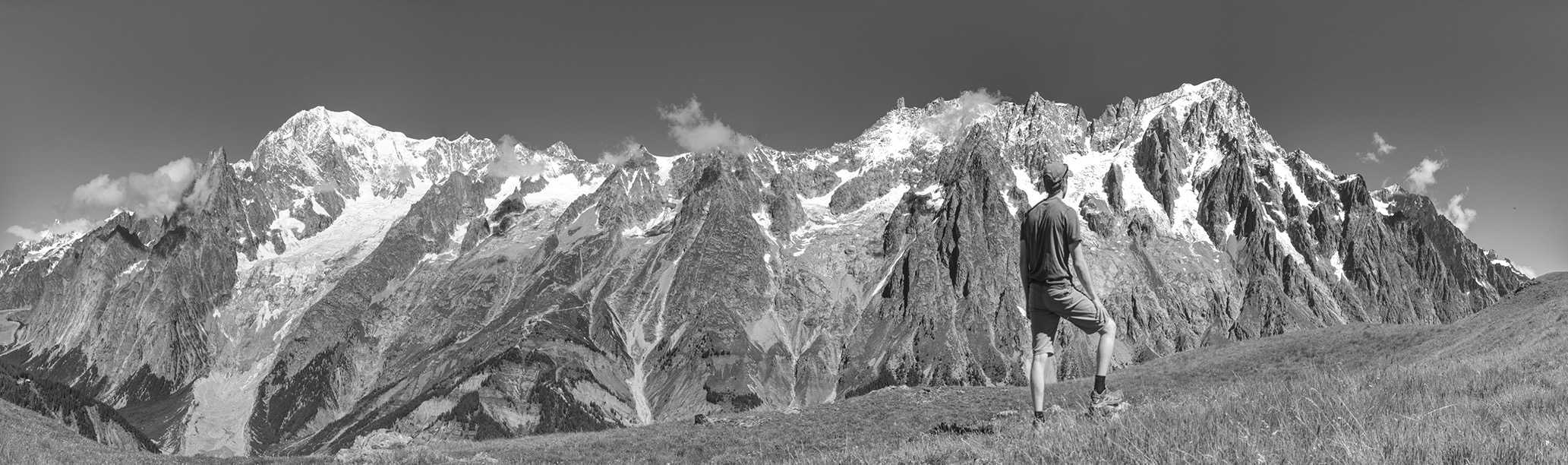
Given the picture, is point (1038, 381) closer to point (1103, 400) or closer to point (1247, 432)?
point (1103, 400)

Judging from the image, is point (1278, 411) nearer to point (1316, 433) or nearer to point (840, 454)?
point (1316, 433)

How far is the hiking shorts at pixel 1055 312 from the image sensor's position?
1105 cm

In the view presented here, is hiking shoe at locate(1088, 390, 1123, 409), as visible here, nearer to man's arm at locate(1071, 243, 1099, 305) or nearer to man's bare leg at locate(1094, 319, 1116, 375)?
Answer: man's bare leg at locate(1094, 319, 1116, 375)

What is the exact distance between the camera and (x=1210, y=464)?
5457 mm

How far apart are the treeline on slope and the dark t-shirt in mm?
78984

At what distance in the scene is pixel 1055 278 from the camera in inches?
434

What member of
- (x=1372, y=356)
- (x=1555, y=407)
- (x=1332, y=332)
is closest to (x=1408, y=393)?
(x=1555, y=407)

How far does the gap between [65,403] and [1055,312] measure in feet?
351

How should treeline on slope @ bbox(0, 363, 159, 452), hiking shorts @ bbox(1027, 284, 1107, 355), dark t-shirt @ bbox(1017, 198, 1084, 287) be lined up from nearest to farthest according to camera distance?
1. dark t-shirt @ bbox(1017, 198, 1084, 287)
2. hiking shorts @ bbox(1027, 284, 1107, 355)
3. treeline on slope @ bbox(0, 363, 159, 452)

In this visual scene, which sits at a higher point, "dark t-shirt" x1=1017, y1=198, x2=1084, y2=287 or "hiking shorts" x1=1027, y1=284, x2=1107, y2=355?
"dark t-shirt" x1=1017, y1=198, x2=1084, y2=287

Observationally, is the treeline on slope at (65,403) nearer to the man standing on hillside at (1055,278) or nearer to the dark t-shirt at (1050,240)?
the man standing on hillside at (1055,278)

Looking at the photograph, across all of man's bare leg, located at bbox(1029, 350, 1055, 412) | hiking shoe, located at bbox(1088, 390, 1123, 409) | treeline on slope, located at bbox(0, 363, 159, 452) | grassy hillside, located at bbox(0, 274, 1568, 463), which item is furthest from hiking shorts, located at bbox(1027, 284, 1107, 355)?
treeline on slope, located at bbox(0, 363, 159, 452)

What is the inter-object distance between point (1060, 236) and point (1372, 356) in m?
30.5

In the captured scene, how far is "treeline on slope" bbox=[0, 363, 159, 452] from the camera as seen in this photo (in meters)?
67.0
